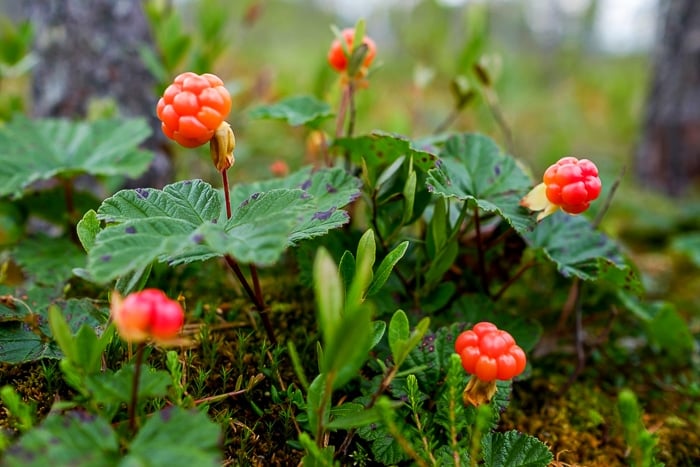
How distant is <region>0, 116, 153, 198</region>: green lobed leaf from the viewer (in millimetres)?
1290

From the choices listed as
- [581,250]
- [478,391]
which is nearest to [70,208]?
[478,391]

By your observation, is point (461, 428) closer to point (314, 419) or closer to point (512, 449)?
point (512, 449)

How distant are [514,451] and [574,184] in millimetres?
466

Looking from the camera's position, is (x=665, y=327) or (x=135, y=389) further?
(x=665, y=327)

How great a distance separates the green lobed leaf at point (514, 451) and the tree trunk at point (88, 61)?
1.43 meters

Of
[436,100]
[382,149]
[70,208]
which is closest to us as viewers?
[382,149]

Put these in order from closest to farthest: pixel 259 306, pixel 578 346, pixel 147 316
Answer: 1. pixel 147 316
2. pixel 259 306
3. pixel 578 346

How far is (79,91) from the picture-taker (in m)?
1.85

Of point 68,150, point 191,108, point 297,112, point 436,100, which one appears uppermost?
point 191,108

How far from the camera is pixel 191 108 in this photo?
0.81m

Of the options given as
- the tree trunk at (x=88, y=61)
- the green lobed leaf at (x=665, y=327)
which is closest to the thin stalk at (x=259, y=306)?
the green lobed leaf at (x=665, y=327)

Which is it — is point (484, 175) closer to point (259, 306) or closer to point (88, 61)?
point (259, 306)

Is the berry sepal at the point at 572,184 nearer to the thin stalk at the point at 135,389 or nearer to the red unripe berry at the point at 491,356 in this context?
the red unripe berry at the point at 491,356

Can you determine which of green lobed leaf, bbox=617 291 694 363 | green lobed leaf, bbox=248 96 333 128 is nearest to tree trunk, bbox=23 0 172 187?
green lobed leaf, bbox=248 96 333 128
